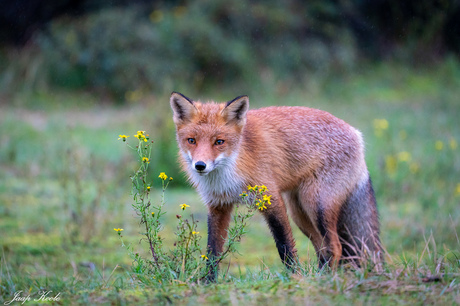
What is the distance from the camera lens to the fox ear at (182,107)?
13.8 ft

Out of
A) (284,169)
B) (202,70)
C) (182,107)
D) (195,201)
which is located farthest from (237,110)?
(202,70)

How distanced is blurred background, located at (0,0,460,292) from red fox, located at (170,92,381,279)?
3802 mm

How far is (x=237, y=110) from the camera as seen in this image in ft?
13.8

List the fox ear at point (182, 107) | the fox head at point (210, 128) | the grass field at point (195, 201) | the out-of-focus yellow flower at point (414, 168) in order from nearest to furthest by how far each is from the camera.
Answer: the grass field at point (195, 201), the fox head at point (210, 128), the fox ear at point (182, 107), the out-of-focus yellow flower at point (414, 168)

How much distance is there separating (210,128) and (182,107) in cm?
34

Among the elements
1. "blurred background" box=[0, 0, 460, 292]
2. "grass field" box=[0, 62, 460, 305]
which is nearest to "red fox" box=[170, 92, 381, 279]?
"grass field" box=[0, 62, 460, 305]

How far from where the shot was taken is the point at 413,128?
11195 mm

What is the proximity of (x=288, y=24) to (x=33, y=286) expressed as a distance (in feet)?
49.1

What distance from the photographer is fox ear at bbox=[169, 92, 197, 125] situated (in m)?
4.20

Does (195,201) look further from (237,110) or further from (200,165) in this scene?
(200,165)

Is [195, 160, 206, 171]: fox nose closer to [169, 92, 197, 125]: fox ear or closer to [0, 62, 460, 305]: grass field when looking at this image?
[169, 92, 197, 125]: fox ear

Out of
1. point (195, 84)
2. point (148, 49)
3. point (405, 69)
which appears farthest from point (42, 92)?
point (405, 69)

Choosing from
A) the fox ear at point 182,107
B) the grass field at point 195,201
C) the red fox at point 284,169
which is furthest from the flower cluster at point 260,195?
the fox ear at point 182,107

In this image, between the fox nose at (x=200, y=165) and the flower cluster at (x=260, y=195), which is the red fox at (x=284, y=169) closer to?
the fox nose at (x=200, y=165)
